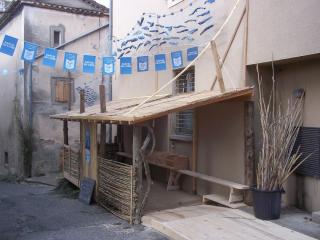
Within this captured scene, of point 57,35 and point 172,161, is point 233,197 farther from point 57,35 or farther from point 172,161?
point 57,35

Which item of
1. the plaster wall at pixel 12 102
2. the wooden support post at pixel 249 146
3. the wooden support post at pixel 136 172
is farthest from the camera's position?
the plaster wall at pixel 12 102

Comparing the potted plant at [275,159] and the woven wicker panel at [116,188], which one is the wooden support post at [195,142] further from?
the potted plant at [275,159]

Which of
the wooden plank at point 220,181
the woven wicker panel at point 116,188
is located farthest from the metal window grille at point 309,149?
the woven wicker panel at point 116,188

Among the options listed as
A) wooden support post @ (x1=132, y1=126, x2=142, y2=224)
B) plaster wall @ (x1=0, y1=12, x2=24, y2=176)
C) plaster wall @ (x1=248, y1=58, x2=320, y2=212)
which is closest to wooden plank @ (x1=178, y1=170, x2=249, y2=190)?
plaster wall @ (x1=248, y1=58, x2=320, y2=212)

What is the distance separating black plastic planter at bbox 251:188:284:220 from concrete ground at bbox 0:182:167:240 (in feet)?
5.28

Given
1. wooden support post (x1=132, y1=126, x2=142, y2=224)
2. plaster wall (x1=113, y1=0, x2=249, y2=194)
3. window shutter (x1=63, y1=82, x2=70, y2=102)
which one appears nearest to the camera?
wooden support post (x1=132, y1=126, x2=142, y2=224)

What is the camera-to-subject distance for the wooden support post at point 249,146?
7555 millimetres

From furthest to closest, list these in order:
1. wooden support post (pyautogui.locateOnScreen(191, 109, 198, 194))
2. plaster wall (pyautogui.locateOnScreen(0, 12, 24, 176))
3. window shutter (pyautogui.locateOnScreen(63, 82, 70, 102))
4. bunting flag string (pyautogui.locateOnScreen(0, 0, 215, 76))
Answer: plaster wall (pyautogui.locateOnScreen(0, 12, 24, 176)), window shutter (pyautogui.locateOnScreen(63, 82, 70, 102)), wooden support post (pyautogui.locateOnScreen(191, 109, 198, 194)), bunting flag string (pyautogui.locateOnScreen(0, 0, 215, 76))

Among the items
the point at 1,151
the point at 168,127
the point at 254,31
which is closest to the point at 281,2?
the point at 254,31

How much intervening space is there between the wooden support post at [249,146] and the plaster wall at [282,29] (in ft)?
2.97

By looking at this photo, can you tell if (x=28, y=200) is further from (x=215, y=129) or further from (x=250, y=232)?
(x=250, y=232)

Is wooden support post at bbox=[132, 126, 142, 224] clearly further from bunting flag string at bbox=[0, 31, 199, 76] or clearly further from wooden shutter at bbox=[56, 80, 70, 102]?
wooden shutter at bbox=[56, 80, 70, 102]

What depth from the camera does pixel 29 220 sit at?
8.00m

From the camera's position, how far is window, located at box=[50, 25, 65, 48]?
52.0 ft
